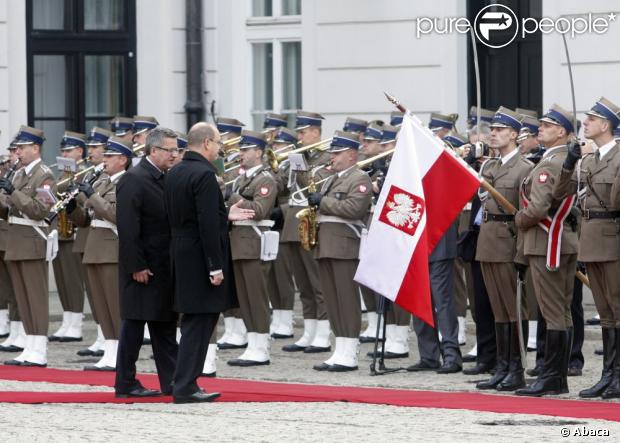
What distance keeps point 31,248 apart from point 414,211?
3.87 meters

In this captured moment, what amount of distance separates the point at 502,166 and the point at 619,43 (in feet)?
17.9

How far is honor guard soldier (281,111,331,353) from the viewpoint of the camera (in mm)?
17094

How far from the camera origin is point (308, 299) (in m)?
17.6

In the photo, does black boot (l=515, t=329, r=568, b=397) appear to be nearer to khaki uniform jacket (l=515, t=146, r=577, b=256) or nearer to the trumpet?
khaki uniform jacket (l=515, t=146, r=577, b=256)

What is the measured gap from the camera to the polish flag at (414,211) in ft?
45.5

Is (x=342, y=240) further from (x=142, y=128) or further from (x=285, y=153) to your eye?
(x=142, y=128)

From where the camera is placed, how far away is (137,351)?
43.7ft

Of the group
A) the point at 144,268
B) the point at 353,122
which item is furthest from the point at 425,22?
the point at 144,268

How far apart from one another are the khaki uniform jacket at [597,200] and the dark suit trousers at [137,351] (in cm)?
292

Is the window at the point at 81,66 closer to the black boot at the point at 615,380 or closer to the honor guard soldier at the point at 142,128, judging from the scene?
the honor guard soldier at the point at 142,128

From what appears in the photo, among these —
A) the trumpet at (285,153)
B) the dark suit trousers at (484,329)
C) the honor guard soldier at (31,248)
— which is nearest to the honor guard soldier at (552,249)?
the dark suit trousers at (484,329)

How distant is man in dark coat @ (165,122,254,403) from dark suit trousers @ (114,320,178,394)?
487 mm

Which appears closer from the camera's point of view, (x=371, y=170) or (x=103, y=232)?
(x=103, y=232)

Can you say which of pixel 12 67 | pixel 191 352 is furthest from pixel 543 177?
pixel 12 67
